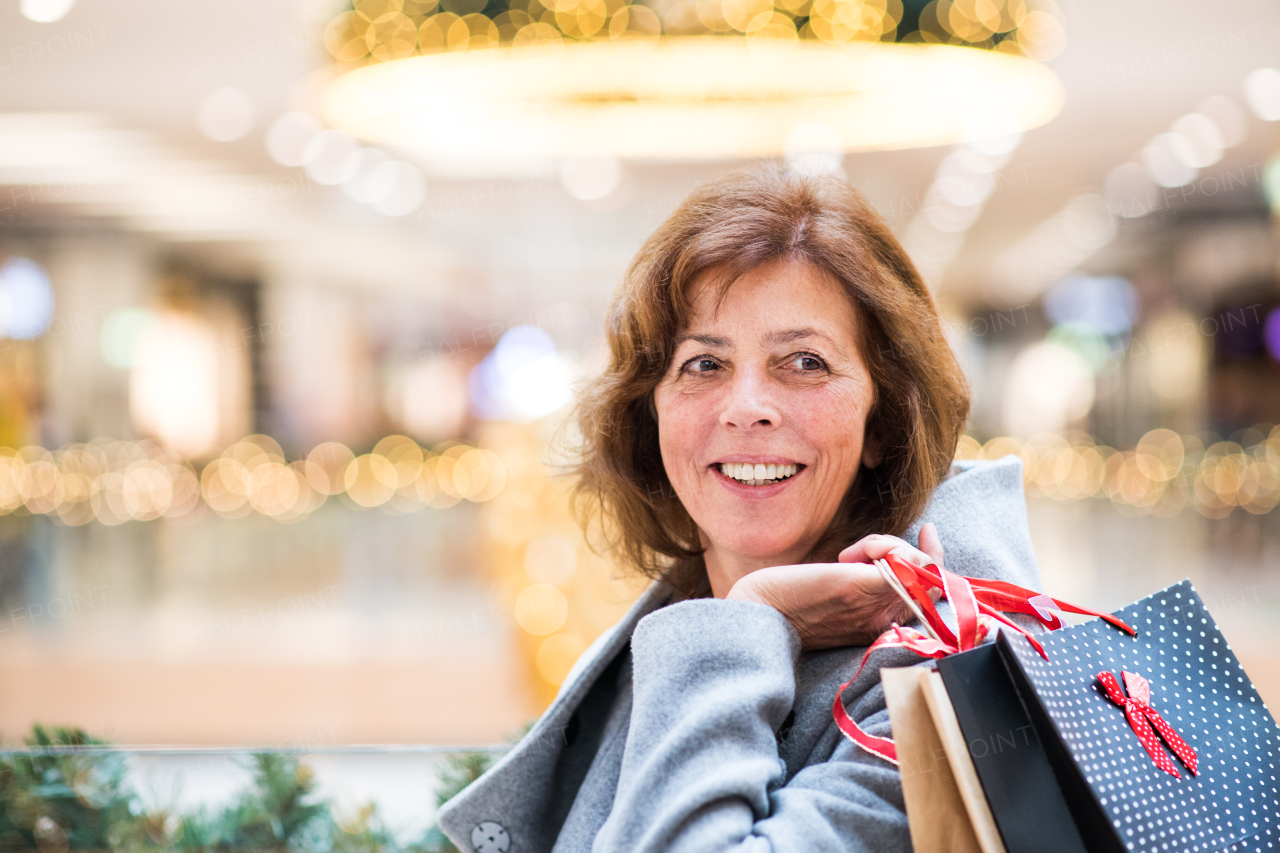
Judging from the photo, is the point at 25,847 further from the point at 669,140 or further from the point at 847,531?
the point at 669,140

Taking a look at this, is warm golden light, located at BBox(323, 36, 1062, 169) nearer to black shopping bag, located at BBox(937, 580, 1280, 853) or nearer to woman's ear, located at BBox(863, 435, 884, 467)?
woman's ear, located at BBox(863, 435, 884, 467)

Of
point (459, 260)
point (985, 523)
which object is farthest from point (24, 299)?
point (985, 523)

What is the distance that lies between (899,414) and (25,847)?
5.19 feet

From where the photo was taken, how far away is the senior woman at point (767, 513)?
3.31 feet

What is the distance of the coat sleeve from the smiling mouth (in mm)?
225

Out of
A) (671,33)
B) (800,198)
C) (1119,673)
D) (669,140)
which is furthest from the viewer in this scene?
(669,140)

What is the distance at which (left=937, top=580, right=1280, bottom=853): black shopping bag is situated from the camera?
2.83 ft

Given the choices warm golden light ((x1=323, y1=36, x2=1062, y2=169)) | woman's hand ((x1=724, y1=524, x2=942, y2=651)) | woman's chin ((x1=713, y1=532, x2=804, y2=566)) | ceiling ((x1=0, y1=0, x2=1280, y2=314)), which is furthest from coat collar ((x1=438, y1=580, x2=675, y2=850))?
warm golden light ((x1=323, y1=36, x2=1062, y2=169))

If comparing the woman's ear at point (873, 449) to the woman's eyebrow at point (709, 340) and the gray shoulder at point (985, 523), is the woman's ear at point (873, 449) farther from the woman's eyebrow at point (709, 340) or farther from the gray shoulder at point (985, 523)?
the woman's eyebrow at point (709, 340)

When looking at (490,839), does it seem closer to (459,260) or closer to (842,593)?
(842,593)

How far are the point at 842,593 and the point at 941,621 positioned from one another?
137 millimetres

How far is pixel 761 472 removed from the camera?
4.19ft

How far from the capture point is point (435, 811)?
172 cm

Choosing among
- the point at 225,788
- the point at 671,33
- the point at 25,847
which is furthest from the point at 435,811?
the point at 671,33
